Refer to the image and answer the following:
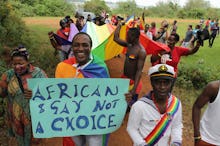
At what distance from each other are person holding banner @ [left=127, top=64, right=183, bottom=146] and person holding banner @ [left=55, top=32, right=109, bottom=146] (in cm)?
73

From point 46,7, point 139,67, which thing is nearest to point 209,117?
point 139,67

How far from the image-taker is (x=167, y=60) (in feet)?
17.0

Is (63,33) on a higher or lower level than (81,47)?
lower

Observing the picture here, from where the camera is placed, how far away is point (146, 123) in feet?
8.72

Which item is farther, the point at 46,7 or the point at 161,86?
the point at 46,7

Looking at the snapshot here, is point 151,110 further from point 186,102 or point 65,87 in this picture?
point 186,102

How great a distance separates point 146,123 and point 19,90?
55.5 inches

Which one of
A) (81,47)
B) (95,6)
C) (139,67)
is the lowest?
(139,67)

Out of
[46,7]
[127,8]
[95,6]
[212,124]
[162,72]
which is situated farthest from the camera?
[127,8]

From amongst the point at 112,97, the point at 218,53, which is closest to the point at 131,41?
the point at 112,97

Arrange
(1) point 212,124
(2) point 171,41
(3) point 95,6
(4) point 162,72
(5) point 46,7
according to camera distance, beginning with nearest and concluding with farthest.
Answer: (4) point 162,72 < (1) point 212,124 < (2) point 171,41 < (5) point 46,7 < (3) point 95,6

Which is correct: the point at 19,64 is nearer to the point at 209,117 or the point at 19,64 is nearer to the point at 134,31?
the point at 209,117

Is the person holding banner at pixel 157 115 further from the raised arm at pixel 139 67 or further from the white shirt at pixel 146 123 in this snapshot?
the raised arm at pixel 139 67

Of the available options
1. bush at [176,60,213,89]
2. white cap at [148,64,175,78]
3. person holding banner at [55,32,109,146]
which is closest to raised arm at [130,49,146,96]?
person holding banner at [55,32,109,146]
